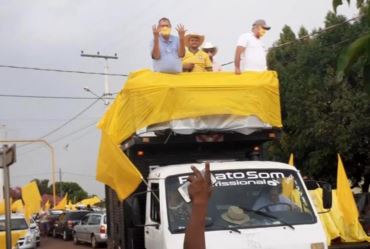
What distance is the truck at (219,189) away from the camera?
577 cm

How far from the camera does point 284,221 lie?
19.5ft

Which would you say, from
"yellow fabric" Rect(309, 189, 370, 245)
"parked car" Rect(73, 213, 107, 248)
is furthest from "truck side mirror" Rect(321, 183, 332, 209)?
"parked car" Rect(73, 213, 107, 248)

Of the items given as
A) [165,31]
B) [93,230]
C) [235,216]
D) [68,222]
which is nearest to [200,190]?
[235,216]

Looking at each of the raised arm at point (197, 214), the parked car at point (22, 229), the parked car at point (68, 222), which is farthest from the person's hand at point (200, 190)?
the parked car at point (68, 222)

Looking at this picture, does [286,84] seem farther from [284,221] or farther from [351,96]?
[284,221]

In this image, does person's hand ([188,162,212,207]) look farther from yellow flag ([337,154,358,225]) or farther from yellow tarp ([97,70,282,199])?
yellow flag ([337,154,358,225])

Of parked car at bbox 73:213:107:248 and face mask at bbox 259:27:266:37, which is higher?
face mask at bbox 259:27:266:37

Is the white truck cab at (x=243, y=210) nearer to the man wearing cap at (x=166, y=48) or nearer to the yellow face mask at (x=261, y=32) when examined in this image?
the man wearing cap at (x=166, y=48)

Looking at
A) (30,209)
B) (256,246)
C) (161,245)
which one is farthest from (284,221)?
(30,209)

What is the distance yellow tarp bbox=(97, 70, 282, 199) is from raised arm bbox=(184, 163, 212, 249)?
3.36 m

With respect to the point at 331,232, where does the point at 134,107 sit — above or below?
above

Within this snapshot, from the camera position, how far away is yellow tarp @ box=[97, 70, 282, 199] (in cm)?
689

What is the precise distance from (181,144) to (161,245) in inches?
67.5

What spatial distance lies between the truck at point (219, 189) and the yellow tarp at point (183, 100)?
0.02 meters
